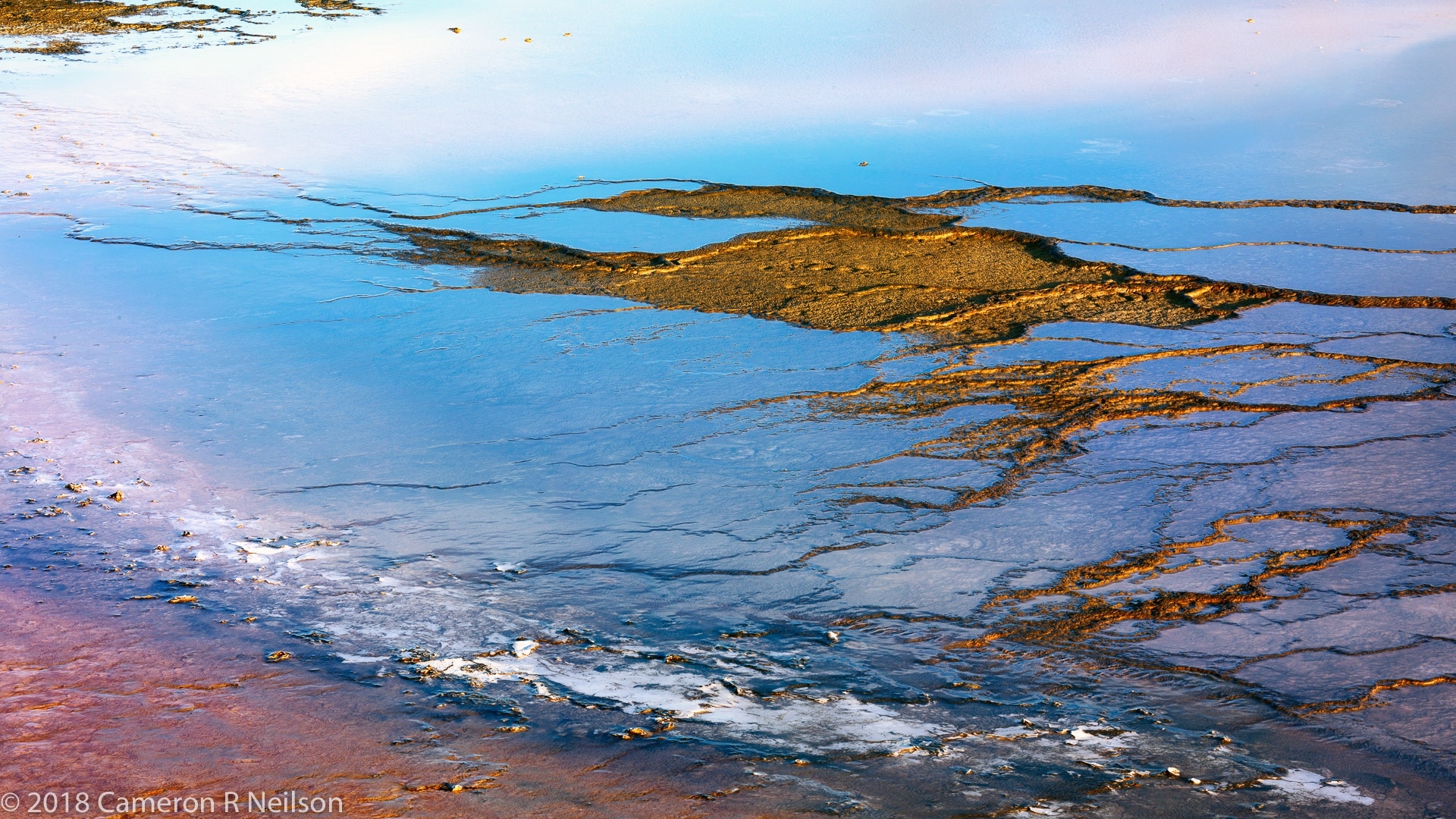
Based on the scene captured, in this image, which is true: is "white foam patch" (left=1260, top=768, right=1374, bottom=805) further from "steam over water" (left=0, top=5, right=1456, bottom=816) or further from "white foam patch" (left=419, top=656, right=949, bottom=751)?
"white foam patch" (left=419, top=656, right=949, bottom=751)

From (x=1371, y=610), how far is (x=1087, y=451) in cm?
108

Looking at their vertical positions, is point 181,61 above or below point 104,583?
above

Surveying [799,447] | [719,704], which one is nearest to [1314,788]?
[719,704]

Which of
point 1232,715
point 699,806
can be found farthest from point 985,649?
point 699,806

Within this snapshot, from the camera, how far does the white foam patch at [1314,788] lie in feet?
7.86

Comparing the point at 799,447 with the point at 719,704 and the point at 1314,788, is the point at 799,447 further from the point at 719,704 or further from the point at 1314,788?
the point at 1314,788

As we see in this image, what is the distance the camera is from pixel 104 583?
3.29 m

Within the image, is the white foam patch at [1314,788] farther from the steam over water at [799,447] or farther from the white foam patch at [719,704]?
the white foam patch at [719,704]

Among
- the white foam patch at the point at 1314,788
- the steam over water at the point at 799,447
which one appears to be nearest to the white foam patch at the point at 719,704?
the steam over water at the point at 799,447

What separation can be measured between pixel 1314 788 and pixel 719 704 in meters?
1.33

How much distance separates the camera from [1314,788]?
7.95ft

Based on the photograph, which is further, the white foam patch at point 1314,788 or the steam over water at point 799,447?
the steam over water at point 799,447

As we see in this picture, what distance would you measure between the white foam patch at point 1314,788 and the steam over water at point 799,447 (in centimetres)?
1

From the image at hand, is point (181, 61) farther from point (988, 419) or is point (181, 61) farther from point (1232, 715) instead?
point (1232, 715)
